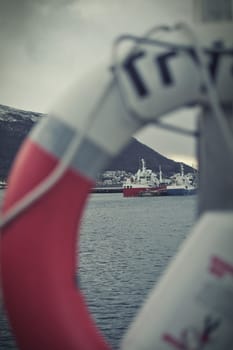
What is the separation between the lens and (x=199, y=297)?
1651 mm

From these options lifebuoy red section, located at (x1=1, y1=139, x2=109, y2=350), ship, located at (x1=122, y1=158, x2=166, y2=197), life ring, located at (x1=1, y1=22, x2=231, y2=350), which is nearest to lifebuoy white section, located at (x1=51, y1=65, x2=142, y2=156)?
life ring, located at (x1=1, y1=22, x2=231, y2=350)

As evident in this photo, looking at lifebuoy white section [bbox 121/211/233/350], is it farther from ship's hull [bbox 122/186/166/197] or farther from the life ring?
ship's hull [bbox 122/186/166/197]

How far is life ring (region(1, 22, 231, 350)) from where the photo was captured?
171cm

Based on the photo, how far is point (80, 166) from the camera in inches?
69.1

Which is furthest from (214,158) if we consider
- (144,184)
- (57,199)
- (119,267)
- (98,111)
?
(144,184)

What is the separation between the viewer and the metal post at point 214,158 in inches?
68.4

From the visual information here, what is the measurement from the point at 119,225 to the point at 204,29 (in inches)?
848

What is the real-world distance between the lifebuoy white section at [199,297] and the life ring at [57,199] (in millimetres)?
269

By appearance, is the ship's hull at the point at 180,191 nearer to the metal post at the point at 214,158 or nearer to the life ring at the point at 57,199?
the metal post at the point at 214,158

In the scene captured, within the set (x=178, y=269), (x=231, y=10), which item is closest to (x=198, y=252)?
(x=178, y=269)

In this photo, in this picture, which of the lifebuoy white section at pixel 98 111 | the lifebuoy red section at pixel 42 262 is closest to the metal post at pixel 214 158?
the lifebuoy white section at pixel 98 111

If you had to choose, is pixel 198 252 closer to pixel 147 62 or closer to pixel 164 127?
pixel 164 127

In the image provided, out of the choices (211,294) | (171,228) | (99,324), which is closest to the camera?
(211,294)

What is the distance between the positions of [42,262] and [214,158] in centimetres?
64
